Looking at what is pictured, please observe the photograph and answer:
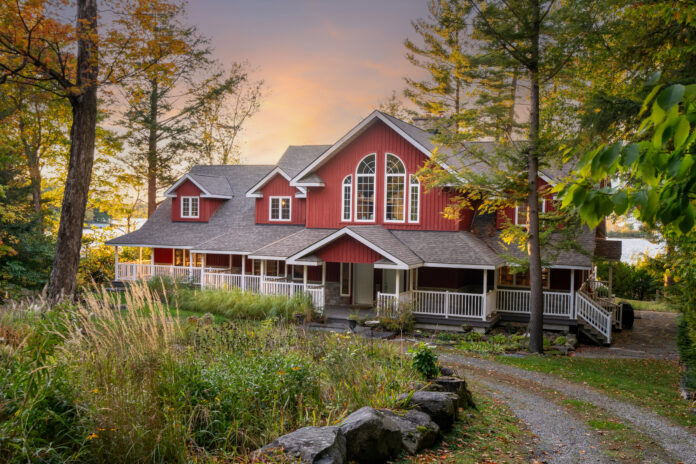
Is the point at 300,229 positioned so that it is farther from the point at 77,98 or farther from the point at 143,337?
the point at 143,337

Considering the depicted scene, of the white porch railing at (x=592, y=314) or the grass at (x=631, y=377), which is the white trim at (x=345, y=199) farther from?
the grass at (x=631, y=377)

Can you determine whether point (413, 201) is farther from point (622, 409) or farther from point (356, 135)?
point (622, 409)

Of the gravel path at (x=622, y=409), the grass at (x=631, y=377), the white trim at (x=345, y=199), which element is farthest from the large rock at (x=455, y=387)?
the white trim at (x=345, y=199)

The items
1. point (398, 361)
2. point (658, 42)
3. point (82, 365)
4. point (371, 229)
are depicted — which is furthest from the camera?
point (371, 229)

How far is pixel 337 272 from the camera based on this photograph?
2162 cm

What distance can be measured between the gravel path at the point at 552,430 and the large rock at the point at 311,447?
3.09m

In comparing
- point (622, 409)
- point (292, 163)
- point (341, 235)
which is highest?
point (292, 163)

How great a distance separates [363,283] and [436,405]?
14432 mm

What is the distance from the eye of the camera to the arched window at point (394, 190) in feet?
66.8

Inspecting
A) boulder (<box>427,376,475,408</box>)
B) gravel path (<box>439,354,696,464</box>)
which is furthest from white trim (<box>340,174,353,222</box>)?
boulder (<box>427,376,475,408</box>)

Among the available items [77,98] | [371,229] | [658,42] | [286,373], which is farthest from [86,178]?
[658,42]

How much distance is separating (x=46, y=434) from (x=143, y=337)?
1.64 meters

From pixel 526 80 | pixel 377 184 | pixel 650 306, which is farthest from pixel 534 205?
pixel 650 306

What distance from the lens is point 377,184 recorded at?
2067cm
